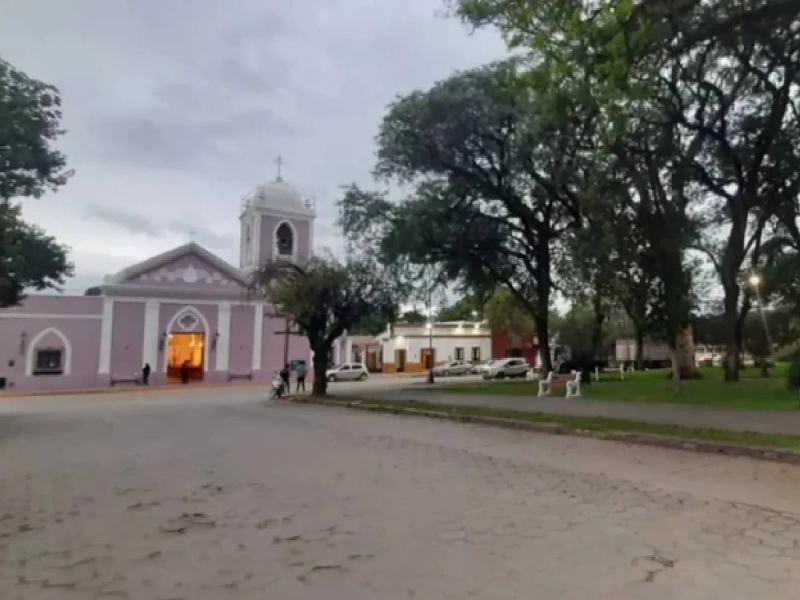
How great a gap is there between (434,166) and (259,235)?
17.7 meters

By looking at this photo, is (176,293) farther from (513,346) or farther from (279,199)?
(513,346)

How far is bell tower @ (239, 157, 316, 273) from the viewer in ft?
139

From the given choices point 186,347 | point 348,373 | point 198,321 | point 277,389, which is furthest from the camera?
point 348,373

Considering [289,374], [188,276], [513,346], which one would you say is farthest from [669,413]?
[513,346]

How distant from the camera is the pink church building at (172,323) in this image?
35312 millimetres

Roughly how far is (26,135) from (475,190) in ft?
56.0

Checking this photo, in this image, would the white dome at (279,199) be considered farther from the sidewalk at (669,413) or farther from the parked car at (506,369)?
the sidewalk at (669,413)

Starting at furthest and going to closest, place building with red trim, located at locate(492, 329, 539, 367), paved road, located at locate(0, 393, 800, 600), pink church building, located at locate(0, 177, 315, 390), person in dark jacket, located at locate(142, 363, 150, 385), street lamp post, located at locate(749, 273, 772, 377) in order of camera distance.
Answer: building with red trim, located at locate(492, 329, 539, 367)
person in dark jacket, located at locate(142, 363, 150, 385)
pink church building, located at locate(0, 177, 315, 390)
street lamp post, located at locate(749, 273, 772, 377)
paved road, located at locate(0, 393, 800, 600)

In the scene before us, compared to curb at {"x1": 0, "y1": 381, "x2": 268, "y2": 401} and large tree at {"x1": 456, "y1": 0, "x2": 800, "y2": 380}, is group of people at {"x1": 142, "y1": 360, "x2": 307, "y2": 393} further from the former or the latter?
large tree at {"x1": 456, "y1": 0, "x2": 800, "y2": 380}

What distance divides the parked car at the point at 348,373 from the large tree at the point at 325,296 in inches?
686

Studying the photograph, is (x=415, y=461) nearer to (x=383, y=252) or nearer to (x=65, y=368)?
(x=383, y=252)

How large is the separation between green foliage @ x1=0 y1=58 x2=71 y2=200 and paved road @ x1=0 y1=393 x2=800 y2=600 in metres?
12.4

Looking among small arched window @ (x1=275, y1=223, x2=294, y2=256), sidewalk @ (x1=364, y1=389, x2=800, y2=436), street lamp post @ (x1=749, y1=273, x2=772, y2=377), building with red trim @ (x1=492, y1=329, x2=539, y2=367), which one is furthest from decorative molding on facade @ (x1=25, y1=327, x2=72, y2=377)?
building with red trim @ (x1=492, y1=329, x2=539, y2=367)

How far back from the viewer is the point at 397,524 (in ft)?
18.0
